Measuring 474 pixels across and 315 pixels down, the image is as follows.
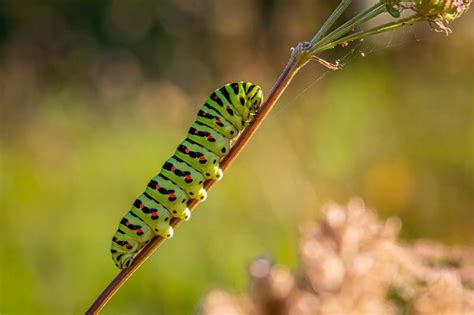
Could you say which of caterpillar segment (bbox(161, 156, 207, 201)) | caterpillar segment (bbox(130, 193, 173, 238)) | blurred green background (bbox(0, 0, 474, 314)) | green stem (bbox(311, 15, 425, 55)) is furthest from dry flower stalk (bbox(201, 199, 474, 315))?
blurred green background (bbox(0, 0, 474, 314))

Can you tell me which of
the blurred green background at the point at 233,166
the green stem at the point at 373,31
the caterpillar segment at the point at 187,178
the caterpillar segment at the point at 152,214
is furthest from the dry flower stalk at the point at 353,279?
the blurred green background at the point at 233,166

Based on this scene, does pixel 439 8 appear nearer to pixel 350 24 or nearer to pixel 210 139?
pixel 350 24

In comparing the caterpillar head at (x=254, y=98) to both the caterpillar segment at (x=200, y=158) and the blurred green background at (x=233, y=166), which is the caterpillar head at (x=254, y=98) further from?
the blurred green background at (x=233, y=166)

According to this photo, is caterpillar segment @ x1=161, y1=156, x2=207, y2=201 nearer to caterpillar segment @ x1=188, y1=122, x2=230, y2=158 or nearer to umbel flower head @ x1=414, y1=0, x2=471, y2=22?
caterpillar segment @ x1=188, y1=122, x2=230, y2=158

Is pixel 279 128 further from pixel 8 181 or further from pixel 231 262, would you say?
pixel 8 181

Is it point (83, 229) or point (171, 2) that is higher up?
point (171, 2)

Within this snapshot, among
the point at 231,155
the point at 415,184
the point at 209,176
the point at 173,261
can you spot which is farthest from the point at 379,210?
the point at 231,155

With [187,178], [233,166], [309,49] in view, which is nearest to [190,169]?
[187,178]
